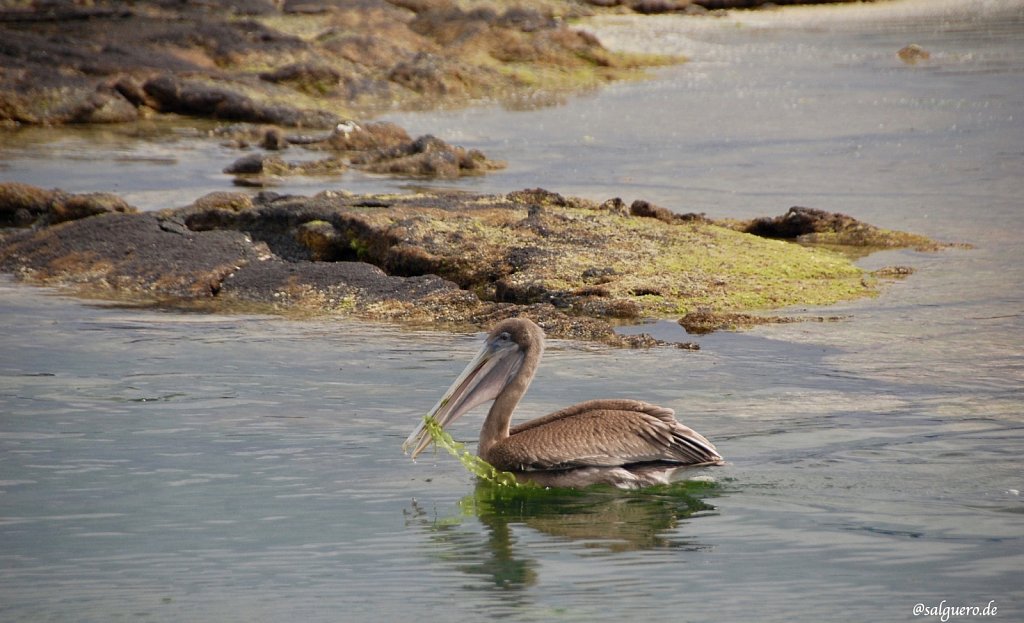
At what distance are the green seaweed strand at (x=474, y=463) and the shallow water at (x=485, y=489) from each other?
0.09 meters

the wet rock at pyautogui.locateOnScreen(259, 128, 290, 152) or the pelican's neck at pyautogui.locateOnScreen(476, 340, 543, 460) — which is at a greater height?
the wet rock at pyautogui.locateOnScreen(259, 128, 290, 152)

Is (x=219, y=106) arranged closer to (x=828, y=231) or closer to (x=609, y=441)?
(x=828, y=231)

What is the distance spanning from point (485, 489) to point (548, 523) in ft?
1.79

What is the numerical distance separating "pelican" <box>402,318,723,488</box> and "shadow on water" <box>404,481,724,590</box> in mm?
100

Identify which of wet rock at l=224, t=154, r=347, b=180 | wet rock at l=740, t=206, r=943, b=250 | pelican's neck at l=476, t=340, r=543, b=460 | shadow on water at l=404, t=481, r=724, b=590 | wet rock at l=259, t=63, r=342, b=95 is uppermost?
wet rock at l=259, t=63, r=342, b=95

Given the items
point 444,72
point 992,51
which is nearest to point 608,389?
point 444,72

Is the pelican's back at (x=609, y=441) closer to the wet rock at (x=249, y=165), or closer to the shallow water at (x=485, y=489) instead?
the shallow water at (x=485, y=489)

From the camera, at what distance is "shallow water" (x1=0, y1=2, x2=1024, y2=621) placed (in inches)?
217

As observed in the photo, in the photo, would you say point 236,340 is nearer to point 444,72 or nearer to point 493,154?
point 493,154

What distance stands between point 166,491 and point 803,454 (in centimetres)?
315

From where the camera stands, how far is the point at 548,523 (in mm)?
6477

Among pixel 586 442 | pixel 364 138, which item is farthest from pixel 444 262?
pixel 364 138

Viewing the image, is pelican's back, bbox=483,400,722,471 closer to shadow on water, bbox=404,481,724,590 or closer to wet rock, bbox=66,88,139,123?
shadow on water, bbox=404,481,724,590

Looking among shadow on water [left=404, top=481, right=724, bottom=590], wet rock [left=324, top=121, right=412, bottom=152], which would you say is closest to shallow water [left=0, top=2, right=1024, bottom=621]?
shadow on water [left=404, top=481, right=724, bottom=590]
